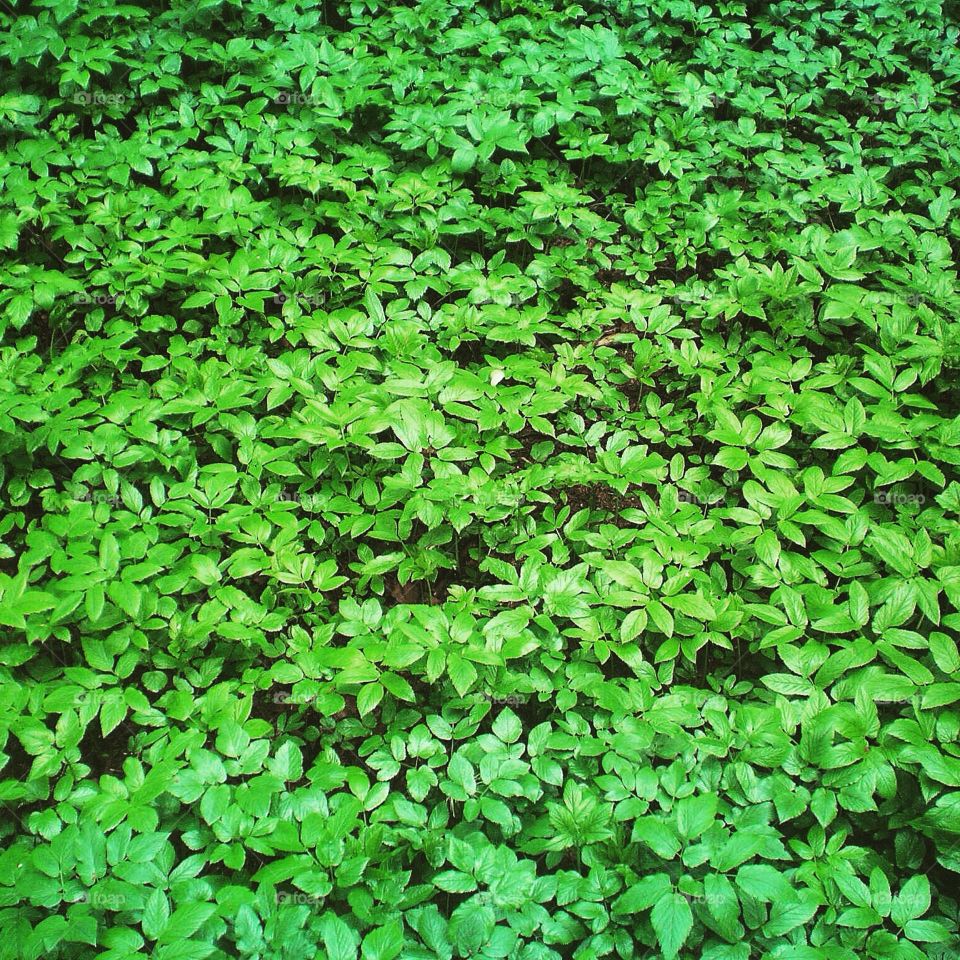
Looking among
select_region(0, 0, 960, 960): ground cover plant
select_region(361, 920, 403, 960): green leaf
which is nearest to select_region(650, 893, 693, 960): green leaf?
select_region(0, 0, 960, 960): ground cover plant

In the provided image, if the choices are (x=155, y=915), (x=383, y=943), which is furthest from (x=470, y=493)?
(x=155, y=915)

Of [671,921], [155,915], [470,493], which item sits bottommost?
[155,915]

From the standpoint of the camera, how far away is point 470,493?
2.75m

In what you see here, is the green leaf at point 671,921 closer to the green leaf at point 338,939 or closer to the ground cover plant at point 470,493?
the ground cover plant at point 470,493

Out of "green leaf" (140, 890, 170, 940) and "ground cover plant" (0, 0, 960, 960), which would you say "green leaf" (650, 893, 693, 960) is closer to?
"ground cover plant" (0, 0, 960, 960)

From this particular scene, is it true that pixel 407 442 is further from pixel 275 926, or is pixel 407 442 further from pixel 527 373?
pixel 275 926

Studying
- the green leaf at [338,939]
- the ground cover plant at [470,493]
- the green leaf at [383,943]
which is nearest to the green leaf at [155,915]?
the ground cover plant at [470,493]

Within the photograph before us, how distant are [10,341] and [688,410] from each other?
349 cm

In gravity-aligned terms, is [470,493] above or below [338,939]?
above

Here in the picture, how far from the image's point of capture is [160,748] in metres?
2.14

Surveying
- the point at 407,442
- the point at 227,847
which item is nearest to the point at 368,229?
the point at 407,442

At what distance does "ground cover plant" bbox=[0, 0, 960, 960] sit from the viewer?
1.90 metres

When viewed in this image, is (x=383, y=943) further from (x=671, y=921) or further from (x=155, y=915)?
(x=671, y=921)

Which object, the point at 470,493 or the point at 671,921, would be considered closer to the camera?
the point at 671,921
